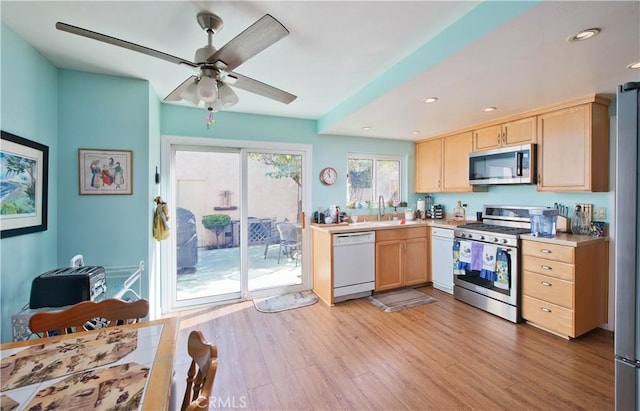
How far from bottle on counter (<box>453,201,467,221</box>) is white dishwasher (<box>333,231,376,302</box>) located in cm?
155

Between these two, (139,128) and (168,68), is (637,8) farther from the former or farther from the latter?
(139,128)

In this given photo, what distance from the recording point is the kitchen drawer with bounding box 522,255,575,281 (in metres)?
2.44

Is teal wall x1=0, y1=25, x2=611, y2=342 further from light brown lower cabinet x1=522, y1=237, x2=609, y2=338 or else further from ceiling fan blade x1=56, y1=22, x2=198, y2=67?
ceiling fan blade x1=56, y1=22, x2=198, y2=67

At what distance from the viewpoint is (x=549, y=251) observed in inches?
102

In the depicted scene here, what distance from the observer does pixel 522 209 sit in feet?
10.8

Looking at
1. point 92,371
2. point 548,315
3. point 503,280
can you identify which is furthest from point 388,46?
point 548,315

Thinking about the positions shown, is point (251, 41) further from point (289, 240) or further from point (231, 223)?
point (289, 240)

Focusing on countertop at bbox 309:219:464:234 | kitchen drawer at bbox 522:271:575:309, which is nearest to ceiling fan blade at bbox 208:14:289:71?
countertop at bbox 309:219:464:234

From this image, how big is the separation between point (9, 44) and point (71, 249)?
5.00 ft

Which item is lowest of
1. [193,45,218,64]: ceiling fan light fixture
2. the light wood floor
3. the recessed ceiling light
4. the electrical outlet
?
the light wood floor

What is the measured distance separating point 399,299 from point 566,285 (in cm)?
166

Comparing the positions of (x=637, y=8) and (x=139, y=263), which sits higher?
(x=637, y=8)

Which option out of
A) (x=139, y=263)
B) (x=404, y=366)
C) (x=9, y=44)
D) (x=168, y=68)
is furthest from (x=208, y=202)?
(x=404, y=366)

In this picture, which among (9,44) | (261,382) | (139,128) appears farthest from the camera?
(139,128)
